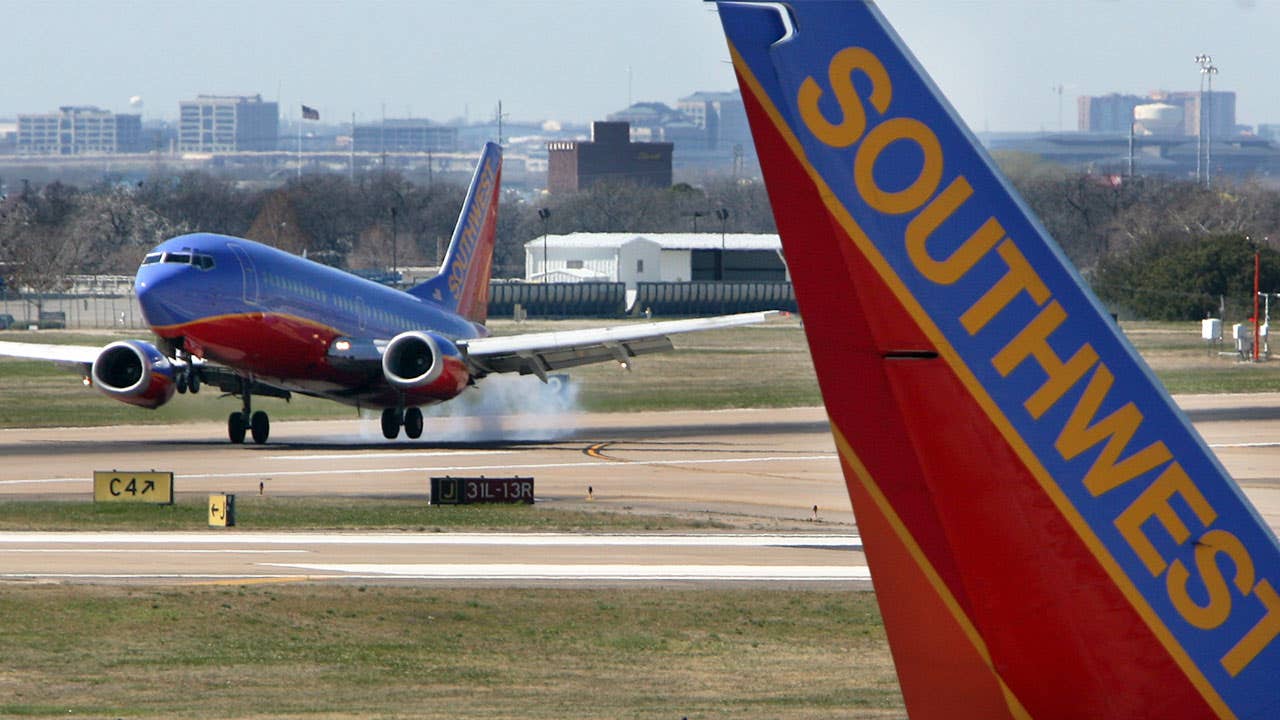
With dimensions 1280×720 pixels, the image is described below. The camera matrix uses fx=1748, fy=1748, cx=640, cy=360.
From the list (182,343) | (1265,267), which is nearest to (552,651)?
(182,343)

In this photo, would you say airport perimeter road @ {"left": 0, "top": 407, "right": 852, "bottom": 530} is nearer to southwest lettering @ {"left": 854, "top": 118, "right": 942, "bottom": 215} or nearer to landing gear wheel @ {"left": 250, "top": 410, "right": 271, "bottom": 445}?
landing gear wheel @ {"left": 250, "top": 410, "right": 271, "bottom": 445}

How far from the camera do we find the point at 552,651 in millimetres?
19984

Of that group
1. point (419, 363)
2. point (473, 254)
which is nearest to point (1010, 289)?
point (419, 363)

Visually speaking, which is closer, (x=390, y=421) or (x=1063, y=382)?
(x=1063, y=382)

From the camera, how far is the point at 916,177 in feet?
19.5

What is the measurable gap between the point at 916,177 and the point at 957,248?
0.93ft

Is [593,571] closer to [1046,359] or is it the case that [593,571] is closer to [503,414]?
[1046,359]

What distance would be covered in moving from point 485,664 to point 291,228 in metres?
123

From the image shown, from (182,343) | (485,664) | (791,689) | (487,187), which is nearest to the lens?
(791,689)

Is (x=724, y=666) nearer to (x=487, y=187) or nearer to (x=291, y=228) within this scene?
(x=487, y=187)

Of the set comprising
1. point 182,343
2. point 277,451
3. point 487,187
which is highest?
point 487,187

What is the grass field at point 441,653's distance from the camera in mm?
16453

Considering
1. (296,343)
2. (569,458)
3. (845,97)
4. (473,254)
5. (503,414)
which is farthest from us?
(503,414)

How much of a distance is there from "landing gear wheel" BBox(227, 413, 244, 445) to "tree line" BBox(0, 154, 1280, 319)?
71.3 feet
